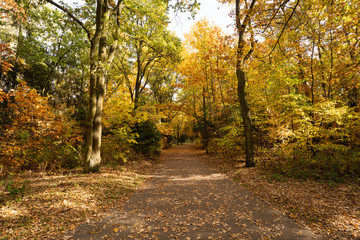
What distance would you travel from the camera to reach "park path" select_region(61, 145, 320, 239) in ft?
12.1

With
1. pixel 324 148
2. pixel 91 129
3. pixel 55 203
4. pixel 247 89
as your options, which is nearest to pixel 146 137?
pixel 91 129

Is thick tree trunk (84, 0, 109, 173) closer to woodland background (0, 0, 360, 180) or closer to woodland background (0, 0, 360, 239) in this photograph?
woodland background (0, 0, 360, 239)

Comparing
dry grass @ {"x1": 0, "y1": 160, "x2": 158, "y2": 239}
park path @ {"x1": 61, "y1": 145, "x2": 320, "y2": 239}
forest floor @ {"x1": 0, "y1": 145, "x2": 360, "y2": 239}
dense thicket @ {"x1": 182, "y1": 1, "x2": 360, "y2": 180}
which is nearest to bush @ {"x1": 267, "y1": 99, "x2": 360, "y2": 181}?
dense thicket @ {"x1": 182, "y1": 1, "x2": 360, "y2": 180}

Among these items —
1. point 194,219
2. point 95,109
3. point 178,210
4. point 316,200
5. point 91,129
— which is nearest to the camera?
point 194,219

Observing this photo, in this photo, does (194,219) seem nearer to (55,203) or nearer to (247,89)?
(55,203)

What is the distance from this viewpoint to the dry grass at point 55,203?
373 cm

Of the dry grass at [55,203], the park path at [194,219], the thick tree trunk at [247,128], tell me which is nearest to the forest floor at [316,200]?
the park path at [194,219]

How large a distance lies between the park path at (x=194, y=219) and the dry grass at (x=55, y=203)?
0.46 meters

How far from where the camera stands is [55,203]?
4.71 metres

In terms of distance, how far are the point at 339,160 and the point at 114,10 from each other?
1187 cm

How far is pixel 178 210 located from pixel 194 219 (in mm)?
699

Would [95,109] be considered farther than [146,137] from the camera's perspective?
No

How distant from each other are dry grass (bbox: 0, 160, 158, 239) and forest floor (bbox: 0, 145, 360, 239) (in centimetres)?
2

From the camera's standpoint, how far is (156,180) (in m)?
8.33
